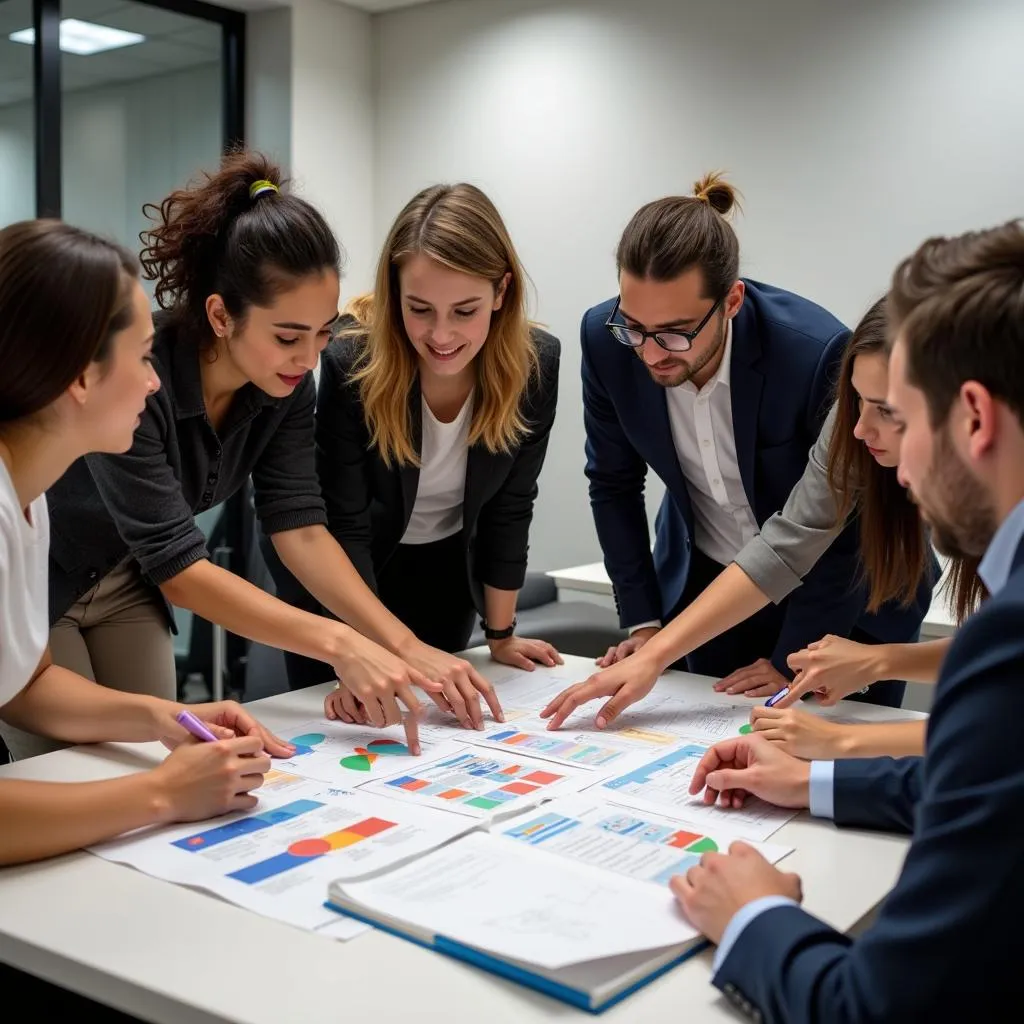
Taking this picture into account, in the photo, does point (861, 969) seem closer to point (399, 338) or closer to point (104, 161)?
point (399, 338)

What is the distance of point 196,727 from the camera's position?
4.66 feet

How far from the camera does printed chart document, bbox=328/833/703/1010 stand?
94 centimetres

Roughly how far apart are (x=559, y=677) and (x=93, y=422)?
965mm

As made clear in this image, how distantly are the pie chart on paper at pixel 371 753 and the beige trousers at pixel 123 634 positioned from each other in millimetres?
559

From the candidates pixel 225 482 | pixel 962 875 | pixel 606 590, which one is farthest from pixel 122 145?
pixel 962 875

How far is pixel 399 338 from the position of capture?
2027 millimetres

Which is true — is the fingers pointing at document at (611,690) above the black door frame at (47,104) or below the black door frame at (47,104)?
below

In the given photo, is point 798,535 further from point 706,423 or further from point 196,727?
point 196,727

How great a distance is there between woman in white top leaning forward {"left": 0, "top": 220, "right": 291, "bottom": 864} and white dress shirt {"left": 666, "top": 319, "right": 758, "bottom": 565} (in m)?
1.05

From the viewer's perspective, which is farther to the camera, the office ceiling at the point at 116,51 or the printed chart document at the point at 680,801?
the office ceiling at the point at 116,51

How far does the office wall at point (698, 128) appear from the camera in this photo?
3.66 metres

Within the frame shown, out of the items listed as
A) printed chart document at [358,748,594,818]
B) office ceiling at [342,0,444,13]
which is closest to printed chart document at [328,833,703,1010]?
printed chart document at [358,748,594,818]

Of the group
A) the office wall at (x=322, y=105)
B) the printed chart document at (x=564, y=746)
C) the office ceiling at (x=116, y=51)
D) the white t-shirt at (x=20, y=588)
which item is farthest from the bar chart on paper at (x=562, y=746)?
the office ceiling at (x=116, y=51)

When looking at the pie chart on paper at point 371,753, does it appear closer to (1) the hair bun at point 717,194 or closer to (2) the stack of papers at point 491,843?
(2) the stack of papers at point 491,843
